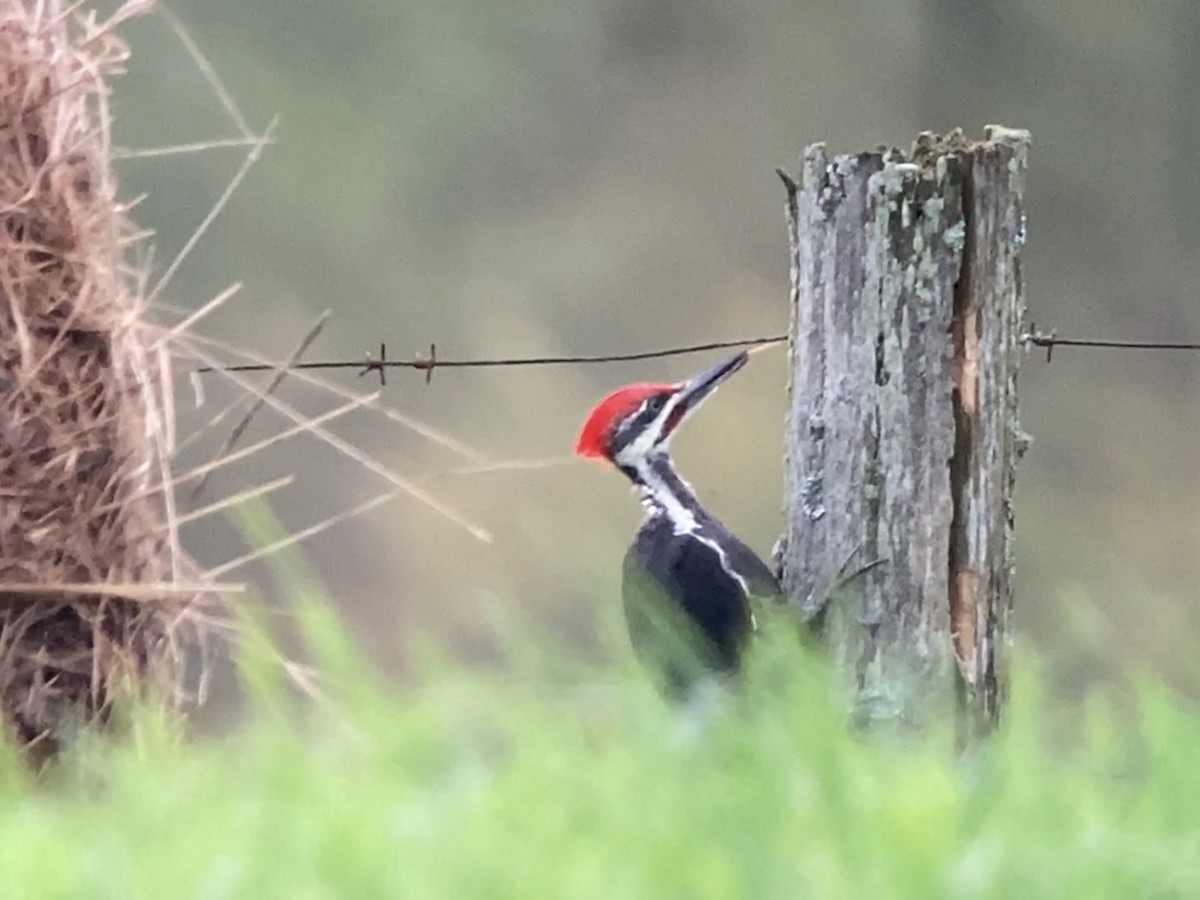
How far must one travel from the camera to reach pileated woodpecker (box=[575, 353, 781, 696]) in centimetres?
211

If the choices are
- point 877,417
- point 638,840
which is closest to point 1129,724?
point 877,417

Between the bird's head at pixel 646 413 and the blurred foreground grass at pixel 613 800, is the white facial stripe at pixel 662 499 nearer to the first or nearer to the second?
the bird's head at pixel 646 413

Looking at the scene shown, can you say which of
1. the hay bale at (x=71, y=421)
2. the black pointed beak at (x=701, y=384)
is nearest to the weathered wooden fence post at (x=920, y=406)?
the black pointed beak at (x=701, y=384)

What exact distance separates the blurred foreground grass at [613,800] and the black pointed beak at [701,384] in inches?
21.5

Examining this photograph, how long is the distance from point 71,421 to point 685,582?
75cm

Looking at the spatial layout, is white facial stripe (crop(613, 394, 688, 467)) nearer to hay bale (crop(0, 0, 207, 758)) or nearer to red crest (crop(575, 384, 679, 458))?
red crest (crop(575, 384, 679, 458))

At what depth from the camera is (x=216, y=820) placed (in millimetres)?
1494

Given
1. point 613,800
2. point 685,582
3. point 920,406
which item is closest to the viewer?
point 613,800

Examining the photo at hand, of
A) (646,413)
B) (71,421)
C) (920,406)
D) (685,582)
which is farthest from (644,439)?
Result: (71,421)

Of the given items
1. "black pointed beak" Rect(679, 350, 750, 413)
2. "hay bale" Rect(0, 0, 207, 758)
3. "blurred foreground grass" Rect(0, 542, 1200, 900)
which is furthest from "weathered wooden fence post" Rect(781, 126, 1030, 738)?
"hay bale" Rect(0, 0, 207, 758)

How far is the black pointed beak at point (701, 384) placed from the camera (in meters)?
2.20

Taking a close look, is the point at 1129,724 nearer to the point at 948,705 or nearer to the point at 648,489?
the point at 948,705

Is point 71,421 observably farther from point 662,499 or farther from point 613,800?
point 613,800

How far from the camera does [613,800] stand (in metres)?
1.39
